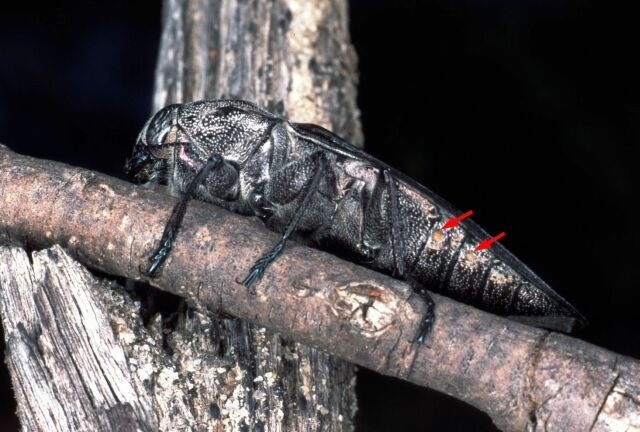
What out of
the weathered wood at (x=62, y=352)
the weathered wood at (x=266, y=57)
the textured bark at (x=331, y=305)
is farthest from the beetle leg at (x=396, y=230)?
the weathered wood at (x=62, y=352)

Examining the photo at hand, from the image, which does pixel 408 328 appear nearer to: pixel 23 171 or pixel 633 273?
pixel 23 171

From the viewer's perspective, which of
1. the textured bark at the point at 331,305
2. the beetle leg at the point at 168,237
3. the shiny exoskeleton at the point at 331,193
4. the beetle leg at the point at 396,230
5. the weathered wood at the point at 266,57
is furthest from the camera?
the weathered wood at the point at 266,57

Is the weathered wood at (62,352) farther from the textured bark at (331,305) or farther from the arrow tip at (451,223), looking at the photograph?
the arrow tip at (451,223)

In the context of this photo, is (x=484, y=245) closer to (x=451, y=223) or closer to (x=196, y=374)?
(x=451, y=223)

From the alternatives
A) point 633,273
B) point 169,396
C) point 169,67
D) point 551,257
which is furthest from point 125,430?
point 633,273

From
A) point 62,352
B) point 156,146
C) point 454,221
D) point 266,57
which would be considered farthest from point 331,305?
point 266,57

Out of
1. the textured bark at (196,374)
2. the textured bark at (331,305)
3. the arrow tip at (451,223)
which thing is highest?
the arrow tip at (451,223)
